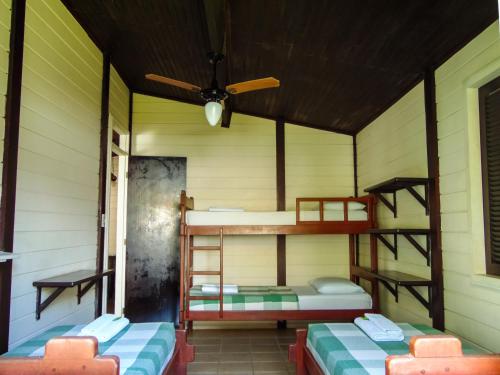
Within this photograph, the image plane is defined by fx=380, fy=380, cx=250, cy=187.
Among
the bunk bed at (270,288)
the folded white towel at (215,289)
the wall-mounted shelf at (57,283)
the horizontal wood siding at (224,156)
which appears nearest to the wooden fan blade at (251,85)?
the bunk bed at (270,288)

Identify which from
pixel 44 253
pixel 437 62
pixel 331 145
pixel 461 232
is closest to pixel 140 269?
pixel 44 253

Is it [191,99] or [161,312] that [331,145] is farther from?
[161,312]

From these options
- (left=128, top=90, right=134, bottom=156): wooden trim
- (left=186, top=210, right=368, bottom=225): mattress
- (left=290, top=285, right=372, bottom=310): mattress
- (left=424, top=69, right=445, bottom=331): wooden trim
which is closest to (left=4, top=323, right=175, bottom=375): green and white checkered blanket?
(left=186, top=210, right=368, bottom=225): mattress

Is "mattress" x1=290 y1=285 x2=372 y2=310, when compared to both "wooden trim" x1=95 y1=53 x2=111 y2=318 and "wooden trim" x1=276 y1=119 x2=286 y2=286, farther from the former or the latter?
"wooden trim" x1=95 y1=53 x2=111 y2=318

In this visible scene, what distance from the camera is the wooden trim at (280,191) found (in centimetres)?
521

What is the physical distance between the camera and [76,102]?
3.40m

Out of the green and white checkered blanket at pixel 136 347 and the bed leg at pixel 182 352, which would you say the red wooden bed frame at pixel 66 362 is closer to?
the green and white checkered blanket at pixel 136 347

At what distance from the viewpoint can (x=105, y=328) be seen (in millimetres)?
2443

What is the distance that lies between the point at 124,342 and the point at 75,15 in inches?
109

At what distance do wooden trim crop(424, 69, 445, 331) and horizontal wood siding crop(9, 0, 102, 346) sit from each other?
10.0 ft

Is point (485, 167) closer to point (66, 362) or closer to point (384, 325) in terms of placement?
point (384, 325)

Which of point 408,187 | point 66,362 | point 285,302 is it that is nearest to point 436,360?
point 66,362

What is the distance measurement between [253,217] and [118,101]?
221cm

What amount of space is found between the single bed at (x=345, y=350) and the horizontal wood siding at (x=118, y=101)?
3.26 meters
